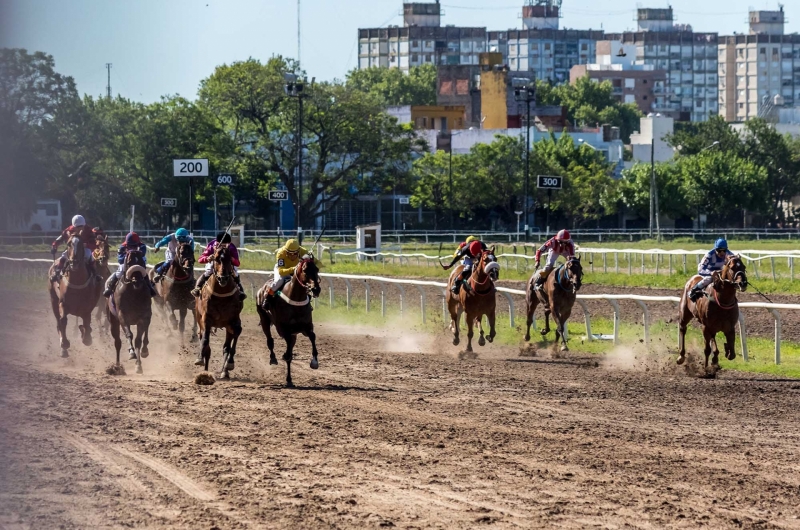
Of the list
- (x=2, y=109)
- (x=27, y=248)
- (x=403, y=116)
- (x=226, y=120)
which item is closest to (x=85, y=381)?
(x=2, y=109)

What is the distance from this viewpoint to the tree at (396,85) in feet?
440

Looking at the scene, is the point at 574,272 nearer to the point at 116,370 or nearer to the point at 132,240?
the point at 132,240

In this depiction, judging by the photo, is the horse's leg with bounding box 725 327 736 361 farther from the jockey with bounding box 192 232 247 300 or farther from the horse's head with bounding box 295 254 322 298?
the jockey with bounding box 192 232 247 300

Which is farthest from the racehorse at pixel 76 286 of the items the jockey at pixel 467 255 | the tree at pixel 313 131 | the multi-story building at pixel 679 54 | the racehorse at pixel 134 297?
the multi-story building at pixel 679 54

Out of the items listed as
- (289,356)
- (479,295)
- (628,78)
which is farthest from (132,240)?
(628,78)

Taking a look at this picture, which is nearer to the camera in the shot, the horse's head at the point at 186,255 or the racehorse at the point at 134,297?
the racehorse at the point at 134,297

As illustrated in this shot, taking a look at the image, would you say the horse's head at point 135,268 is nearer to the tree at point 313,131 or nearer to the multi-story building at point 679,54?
the tree at point 313,131

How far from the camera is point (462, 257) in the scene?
18.6 m

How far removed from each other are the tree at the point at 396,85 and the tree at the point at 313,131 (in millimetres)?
66547

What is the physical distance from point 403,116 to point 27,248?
43.3 m

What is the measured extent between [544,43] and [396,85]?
64.0 m

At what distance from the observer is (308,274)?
1384cm

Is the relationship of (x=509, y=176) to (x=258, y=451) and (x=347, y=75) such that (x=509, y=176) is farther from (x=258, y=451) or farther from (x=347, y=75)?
(x=347, y=75)

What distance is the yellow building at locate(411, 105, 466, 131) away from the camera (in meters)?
95.5
